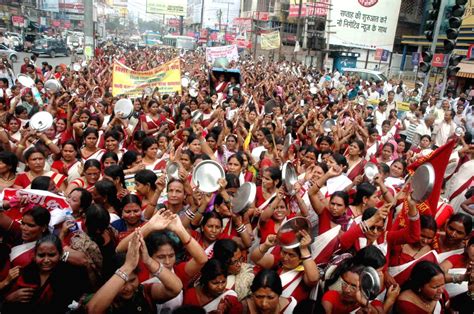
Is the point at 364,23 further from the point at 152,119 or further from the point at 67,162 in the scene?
the point at 67,162

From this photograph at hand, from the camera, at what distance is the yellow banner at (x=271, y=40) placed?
20953 mm

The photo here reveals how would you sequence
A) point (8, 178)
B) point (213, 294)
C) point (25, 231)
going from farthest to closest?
point (8, 178) < point (25, 231) < point (213, 294)

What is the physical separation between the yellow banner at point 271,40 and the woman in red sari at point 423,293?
63.2 feet

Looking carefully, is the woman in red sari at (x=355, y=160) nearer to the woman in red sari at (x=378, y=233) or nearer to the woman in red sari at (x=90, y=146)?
the woman in red sari at (x=378, y=233)

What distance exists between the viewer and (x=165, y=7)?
1925 inches

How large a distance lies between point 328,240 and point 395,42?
37.2 m

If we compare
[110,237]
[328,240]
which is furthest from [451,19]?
[110,237]

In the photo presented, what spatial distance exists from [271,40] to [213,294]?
19.9 m

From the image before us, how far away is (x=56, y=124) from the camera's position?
6.43 meters

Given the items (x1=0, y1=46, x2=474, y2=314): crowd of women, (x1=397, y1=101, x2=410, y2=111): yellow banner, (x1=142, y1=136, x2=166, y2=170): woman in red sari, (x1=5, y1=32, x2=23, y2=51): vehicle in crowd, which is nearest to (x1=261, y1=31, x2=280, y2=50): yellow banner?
(x1=397, y1=101, x2=410, y2=111): yellow banner

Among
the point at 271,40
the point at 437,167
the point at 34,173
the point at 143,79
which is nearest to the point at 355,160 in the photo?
the point at 437,167

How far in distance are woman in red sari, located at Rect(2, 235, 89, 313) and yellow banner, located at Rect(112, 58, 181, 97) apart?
6.34 metres

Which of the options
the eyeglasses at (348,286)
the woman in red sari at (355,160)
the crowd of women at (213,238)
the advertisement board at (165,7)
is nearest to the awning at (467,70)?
the crowd of women at (213,238)

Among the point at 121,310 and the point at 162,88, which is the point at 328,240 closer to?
the point at 121,310
